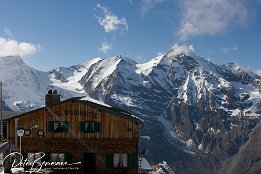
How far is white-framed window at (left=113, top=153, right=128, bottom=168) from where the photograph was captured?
132ft

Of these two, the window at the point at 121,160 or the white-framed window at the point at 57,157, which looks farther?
the white-framed window at the point at 57,157

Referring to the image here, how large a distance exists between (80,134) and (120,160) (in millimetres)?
4265

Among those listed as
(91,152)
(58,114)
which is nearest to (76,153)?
(91,152)

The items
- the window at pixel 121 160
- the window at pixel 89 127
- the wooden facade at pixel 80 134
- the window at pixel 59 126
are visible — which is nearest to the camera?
the window at pixel 121 160

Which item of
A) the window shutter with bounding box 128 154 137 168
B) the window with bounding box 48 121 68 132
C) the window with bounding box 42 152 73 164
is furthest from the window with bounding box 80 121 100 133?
the window shutter with bounding box 128 154 137 168

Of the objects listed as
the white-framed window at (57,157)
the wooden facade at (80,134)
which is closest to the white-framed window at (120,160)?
the wooden facade at (80,134)

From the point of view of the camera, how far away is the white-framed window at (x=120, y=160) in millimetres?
40344

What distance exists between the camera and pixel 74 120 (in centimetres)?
4100

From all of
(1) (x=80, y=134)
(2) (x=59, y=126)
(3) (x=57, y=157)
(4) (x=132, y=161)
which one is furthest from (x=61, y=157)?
(4) (x=132, y=161)

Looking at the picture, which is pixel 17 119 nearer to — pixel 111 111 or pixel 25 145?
pixel 25 145

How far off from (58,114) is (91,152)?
449cm

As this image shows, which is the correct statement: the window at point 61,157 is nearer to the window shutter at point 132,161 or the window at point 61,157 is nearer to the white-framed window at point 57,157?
the white-framed window at point 57,157

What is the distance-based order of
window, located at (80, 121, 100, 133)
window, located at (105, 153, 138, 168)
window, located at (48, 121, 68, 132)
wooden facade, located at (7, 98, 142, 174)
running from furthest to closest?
window, located at (48, 121, 68, 132)
window, located at (80, 121, 100, 133)
wooden facade, located at (7, 98, 142, 174)
window, located at (105, 153, 138, 168)

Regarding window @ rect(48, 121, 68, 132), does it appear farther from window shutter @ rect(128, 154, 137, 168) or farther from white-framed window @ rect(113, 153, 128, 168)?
window shutter @ rect(128, 154, 137, 168)
